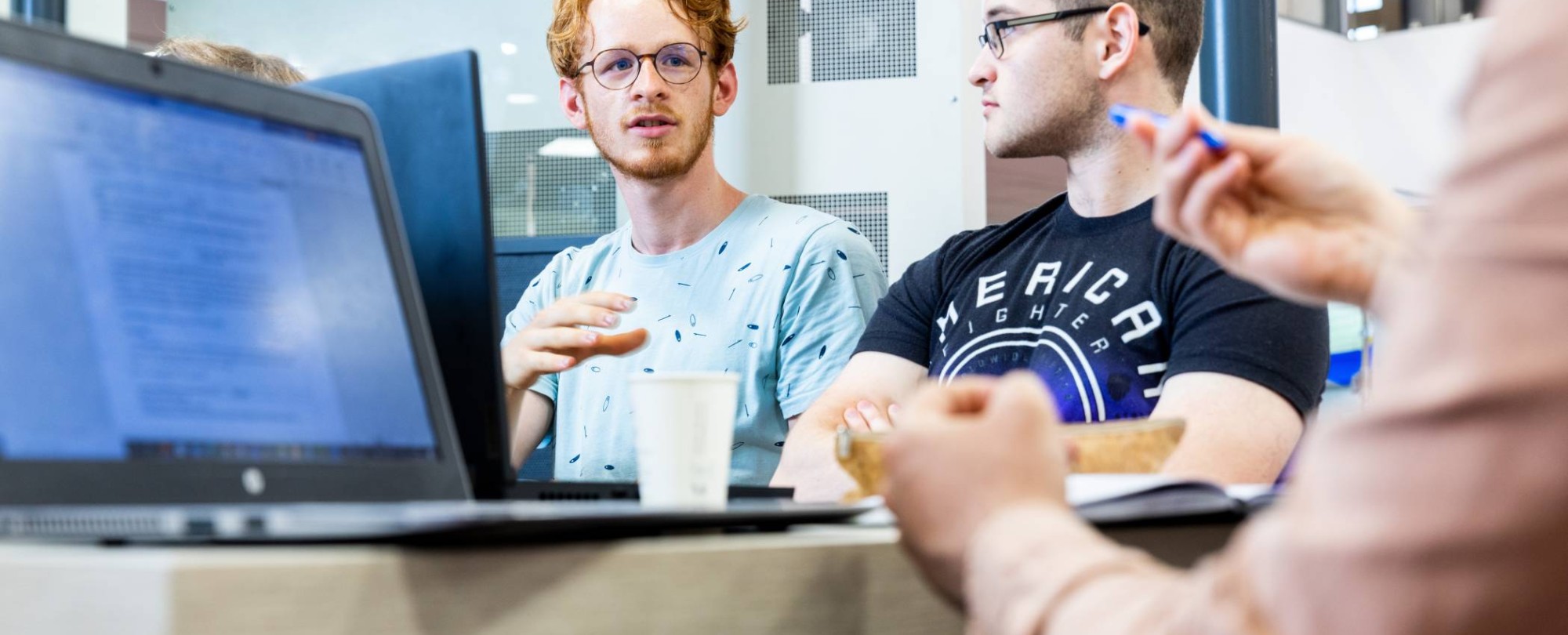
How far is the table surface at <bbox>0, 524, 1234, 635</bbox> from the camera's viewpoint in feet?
1.62

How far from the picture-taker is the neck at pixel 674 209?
7.77ft

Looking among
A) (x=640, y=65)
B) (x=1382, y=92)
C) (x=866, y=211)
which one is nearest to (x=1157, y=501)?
(x=640, y=65)

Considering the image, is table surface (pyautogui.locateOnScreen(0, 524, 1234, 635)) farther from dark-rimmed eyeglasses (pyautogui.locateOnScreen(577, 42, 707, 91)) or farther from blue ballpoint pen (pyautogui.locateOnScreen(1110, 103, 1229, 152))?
dark-rimmed eyeglasses (pyautogui.locateOnScreen(577, 42, 707, 91))

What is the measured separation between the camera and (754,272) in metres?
2.24

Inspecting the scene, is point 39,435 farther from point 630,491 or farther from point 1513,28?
point 1513,28

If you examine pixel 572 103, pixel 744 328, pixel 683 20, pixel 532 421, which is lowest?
pixel 532 421

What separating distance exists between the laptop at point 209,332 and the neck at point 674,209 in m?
1.54

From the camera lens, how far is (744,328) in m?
2.19

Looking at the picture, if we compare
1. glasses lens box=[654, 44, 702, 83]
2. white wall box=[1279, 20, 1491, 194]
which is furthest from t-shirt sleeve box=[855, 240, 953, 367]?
white wall box=[1279, 20, 1491, 194]

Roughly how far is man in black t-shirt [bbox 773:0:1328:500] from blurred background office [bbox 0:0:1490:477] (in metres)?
0.79

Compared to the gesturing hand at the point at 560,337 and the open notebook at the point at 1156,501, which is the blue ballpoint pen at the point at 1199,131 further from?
the gesturing hand at the point at 560,337

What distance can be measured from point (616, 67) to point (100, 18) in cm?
124

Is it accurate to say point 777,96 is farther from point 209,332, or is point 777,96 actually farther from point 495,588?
point 495,588

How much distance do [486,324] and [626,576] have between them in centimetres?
37
